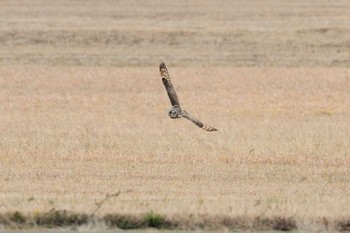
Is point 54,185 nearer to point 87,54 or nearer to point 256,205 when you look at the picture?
point 256,205

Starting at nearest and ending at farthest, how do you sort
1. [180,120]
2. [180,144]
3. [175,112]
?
[175,112], [180,144], [180,120]

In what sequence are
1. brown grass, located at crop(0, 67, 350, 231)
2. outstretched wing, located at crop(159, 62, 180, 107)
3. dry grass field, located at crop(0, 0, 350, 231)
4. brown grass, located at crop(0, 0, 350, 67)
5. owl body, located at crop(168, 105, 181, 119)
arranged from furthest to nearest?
1. brown grass, located at crop(0, 0, 350, 67)
2. owl body, located at crop(168, 105, 181, 119)
3. outstretched wing, located at crop(159, 62, 180, 107)
4. brown grass, located at crop(0, 67, 350, 231)
5. dry grass field, located at crop(0, 0, 350, 231)

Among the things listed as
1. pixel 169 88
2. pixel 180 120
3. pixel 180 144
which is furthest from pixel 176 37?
pixel 169 88

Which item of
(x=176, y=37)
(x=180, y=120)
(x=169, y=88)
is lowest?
(x=169, y=88)

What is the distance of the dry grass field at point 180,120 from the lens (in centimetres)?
1137

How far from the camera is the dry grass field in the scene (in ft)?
37.3

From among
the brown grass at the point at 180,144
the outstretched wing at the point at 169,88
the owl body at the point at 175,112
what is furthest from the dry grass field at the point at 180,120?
the outstretched wing at the point at 169,88

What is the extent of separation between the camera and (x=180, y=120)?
22.4 m

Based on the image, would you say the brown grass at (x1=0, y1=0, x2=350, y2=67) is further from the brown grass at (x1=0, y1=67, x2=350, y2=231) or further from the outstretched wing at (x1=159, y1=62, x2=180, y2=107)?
the outstretched wing at (x1=159, y1=62, x2=180, y2=107)

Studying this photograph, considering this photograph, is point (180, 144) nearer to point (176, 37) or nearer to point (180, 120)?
point (180, 120)

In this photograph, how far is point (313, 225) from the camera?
410 inches

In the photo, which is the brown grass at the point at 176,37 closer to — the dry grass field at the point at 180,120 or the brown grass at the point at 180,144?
the dry grass field at the point at 180,120

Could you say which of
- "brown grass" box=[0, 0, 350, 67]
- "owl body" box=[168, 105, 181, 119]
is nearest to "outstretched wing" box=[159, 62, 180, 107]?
"owl body" box=[168, 105, 181, 119]

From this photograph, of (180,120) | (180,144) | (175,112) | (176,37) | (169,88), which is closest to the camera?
(169,88)
